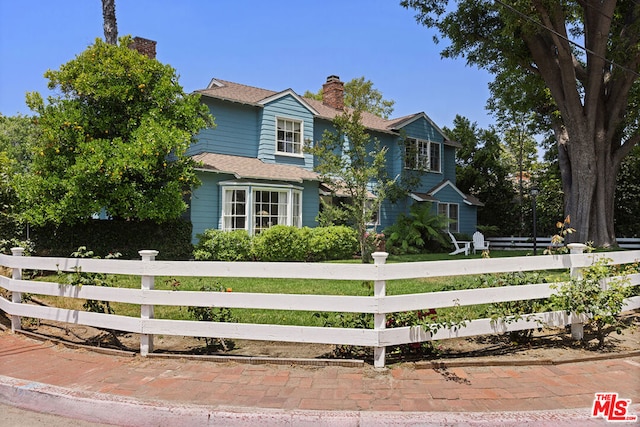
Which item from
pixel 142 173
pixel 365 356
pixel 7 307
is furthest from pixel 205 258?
pixel 365 356

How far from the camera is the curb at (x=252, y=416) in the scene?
3.32 m

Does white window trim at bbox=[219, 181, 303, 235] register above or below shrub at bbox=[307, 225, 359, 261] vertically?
above

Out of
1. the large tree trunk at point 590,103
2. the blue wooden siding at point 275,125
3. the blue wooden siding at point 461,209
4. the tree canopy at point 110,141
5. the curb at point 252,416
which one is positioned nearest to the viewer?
the curb at point 252,416

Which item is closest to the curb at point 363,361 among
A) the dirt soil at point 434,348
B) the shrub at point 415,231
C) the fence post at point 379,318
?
the dirt soil at point 434,348

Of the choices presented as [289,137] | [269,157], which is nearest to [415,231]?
[289,137]

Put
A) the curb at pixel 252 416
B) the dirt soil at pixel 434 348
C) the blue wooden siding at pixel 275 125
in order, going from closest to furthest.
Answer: the curb at pixel 252 416 → the dirt soil at pixel 434 348 → the blue wooden siding at pixel 275 125

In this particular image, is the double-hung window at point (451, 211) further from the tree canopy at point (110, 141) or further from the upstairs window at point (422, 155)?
the tree canopy at point (110, 141)

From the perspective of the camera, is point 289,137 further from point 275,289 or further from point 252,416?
point 252,416

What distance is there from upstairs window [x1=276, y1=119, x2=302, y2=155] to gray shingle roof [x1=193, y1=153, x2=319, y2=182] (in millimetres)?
861

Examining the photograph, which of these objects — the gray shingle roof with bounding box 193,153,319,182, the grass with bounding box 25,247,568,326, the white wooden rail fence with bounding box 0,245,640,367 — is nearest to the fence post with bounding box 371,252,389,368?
the white wooden rail fence with bounding box 0,245,640,367

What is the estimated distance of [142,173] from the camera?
38.5 ft

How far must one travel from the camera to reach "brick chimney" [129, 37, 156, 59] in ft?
52.0

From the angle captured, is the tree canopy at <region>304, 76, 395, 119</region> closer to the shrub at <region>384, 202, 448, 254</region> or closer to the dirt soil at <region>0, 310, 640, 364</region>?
the shrub at <region>384, 202, 448, 254</region>

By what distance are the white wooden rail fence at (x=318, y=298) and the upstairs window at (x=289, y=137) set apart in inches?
523
